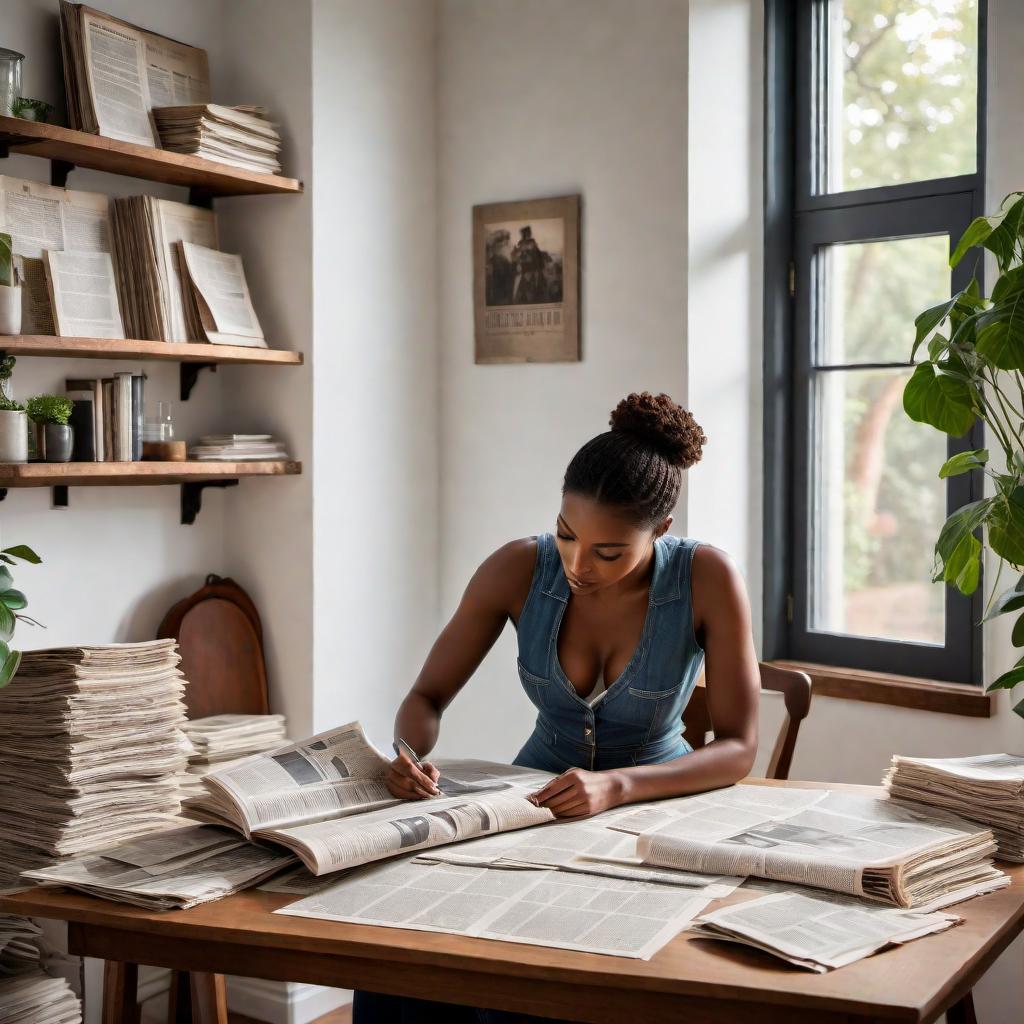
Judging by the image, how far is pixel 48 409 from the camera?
2512mm

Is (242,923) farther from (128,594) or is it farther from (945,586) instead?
(945,586)

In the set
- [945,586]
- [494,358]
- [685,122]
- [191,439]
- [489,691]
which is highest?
[685,122]

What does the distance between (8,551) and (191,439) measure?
0.98 m

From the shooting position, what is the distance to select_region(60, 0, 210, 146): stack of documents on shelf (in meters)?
2.63

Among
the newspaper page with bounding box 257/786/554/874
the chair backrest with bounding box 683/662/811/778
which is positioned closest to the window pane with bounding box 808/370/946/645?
the chair backrest with bounding box 683/662/811/778

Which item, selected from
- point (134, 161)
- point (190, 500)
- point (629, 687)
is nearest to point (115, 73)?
point (134, 161)

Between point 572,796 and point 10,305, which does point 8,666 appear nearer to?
point 10,305

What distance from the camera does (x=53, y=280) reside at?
2559 millimetres

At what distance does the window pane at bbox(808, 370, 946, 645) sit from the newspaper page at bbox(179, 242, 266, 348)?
4.79 ft

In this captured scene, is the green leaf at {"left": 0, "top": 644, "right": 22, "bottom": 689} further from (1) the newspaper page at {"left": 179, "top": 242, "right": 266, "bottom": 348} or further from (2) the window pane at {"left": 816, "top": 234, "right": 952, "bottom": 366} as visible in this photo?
(2) the window pane at {"left": 816, "top": 234, "right": 952, "bottom": 366}

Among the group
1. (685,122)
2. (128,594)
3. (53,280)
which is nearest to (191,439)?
(128,594)

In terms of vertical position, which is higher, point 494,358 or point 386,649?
point 494,358

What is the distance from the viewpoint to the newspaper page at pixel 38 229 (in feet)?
8.33

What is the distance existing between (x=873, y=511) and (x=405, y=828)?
1938mm
